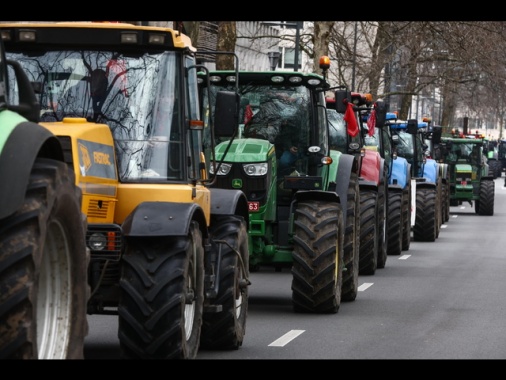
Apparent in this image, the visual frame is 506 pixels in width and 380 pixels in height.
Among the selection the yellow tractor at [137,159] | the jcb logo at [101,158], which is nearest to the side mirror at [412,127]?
the yellow tractor at [137,159]

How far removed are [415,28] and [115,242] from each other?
39707mm

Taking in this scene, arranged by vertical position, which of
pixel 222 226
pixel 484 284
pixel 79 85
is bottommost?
pixel 484 284

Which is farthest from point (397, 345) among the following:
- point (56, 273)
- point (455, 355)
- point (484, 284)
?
point (484, 284)

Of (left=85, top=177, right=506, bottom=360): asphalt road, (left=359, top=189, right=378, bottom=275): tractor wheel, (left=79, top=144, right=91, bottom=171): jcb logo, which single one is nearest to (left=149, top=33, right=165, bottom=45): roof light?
(left=79, top=144, right=91, bottom=171): jcb logo

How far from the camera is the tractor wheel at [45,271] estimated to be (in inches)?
261

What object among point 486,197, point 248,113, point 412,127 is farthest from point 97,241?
point 486,197

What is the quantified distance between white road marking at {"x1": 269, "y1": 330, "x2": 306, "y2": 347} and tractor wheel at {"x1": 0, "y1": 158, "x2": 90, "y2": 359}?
4.73 m

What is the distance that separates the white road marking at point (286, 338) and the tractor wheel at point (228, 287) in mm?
569

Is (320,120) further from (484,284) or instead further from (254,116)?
(484,284)

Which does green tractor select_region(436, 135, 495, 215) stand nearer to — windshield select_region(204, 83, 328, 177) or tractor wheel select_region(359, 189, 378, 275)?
tractor wheel select_region(359, 189, 378, 275)

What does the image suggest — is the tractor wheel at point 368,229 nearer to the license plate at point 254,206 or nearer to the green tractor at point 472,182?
the license plate at point 254,206

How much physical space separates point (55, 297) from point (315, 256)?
723 centimetres

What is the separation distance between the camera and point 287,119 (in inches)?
632

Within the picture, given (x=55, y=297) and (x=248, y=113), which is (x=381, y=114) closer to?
(x=248, y=113)
